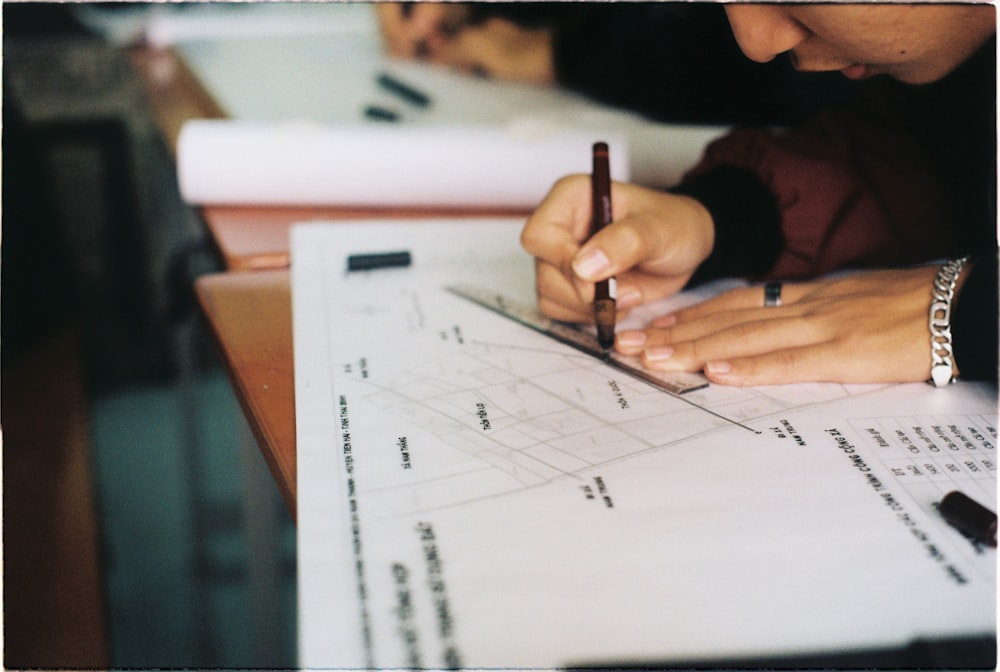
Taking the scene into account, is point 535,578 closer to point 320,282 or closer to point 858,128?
point 320,282

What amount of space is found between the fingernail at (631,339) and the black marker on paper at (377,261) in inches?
8.5

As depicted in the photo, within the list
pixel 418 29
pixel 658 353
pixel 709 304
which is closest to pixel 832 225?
pixel 709 304

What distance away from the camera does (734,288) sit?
2.36 ft

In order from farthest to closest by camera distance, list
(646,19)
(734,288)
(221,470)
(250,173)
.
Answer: (221,470) < (646,19) < (250,173) < (734,288)

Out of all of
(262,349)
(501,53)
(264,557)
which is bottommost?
(264,557)

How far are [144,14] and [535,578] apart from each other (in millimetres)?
1772

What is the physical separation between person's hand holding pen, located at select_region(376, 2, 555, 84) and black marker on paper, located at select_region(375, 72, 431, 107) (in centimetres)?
18

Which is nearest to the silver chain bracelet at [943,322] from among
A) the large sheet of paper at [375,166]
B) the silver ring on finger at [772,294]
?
the silver ring on finger at [772,294]

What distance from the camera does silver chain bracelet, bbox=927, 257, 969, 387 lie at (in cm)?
57

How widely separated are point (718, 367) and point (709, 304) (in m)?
0.12

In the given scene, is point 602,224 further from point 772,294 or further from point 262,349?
point 262,349

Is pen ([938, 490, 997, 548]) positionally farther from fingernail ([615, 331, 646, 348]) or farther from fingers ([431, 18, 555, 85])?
fingers ([431, 18, 555, 85])

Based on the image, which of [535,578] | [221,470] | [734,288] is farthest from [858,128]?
[221,470]

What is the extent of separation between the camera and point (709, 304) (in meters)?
0.69
